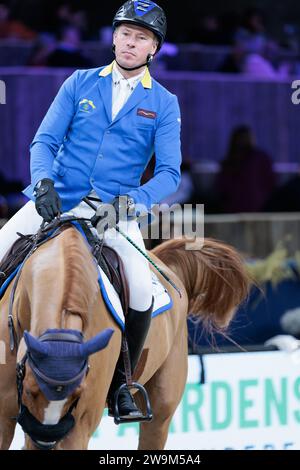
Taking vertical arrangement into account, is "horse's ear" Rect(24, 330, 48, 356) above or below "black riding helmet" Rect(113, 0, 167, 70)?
below

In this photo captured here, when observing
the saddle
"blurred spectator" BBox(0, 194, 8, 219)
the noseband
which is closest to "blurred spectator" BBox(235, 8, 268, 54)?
"blurred spectator" BBox(0, 194, 8, 219)

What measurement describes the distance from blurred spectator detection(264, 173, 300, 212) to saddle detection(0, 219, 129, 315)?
6.23 meters

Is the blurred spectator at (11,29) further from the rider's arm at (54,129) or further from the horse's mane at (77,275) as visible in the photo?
the horse's mane at (77,275)

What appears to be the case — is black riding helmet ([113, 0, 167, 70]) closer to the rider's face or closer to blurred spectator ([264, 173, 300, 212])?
the rider's face

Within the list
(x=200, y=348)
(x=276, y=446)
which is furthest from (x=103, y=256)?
(x=276, y=446)

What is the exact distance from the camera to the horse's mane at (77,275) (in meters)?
4.38

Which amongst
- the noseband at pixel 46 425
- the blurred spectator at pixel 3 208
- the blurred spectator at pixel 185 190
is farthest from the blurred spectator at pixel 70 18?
the noseband at pixel 46 425

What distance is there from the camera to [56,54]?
10.1 meters

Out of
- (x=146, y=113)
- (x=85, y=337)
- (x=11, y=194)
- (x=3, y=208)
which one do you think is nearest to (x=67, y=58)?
(x=11, y=194)

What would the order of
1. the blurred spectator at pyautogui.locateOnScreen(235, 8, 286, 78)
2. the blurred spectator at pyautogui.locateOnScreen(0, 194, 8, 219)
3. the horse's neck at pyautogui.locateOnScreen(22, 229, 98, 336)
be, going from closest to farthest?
the horse's neck at pyautogui.locateOnScreen(22, 229, 98, 336) < the blurred spectator at pyautogui.locateOnScreen(0, 194, 8, 219) < the blurred spectator at pyautogui.locateOnScreen(235, 8, 286, 78)

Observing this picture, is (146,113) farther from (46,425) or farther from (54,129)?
(46,425)

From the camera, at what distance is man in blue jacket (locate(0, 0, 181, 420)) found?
202 inches

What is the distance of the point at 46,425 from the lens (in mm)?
4254
